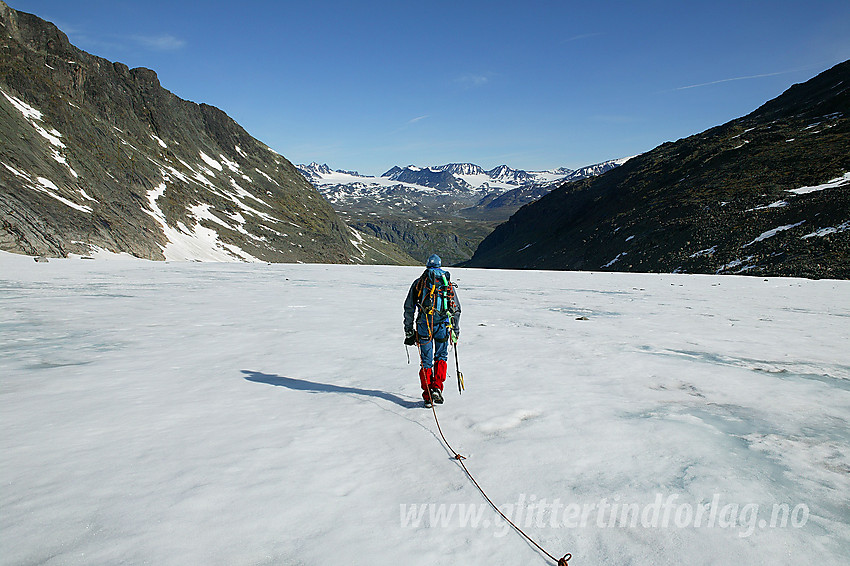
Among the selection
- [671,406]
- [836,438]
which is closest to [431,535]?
[671,406]

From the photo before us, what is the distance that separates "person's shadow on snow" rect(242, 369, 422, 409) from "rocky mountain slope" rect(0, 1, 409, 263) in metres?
56.9

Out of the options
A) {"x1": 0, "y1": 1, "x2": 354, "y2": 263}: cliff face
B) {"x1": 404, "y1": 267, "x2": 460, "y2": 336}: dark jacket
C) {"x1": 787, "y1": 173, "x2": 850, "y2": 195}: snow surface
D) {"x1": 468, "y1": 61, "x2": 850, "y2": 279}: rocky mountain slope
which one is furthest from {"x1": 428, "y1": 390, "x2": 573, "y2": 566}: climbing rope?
{"x1": 787, "y1": 173, "x2": 850, "y2": 195}: snow surface

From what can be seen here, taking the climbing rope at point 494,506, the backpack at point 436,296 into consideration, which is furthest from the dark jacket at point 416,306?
the climbing rope at point 494,506

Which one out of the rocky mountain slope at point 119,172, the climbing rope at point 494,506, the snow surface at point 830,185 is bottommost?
the climbing rope at point 494,506

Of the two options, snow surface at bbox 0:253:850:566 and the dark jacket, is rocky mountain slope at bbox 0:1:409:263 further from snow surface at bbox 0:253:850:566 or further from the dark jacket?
the dark jacket

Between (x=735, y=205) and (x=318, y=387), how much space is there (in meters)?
82.3

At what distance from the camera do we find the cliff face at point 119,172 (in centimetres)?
6844

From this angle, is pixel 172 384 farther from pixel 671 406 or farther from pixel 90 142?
pixel 90 142

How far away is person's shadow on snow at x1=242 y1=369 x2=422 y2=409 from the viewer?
7634mm

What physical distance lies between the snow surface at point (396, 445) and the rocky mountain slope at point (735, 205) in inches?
2107

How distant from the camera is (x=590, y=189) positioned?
14000 centimetres

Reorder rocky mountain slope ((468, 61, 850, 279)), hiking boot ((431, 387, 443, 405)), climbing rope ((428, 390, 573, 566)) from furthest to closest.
A: rocky mountain slope ((468, 61, 850, 279)) → hiking boot ((431, 387, 443, 405)) → climbing rope ((428, 390, 573, 566))

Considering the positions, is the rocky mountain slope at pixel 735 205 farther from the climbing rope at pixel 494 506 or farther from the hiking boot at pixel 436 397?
the climbing rope at pixel 494 506

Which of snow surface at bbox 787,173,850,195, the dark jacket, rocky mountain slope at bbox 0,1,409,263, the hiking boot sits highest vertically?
rocky mountain slope at bbox 0,1,409,263
